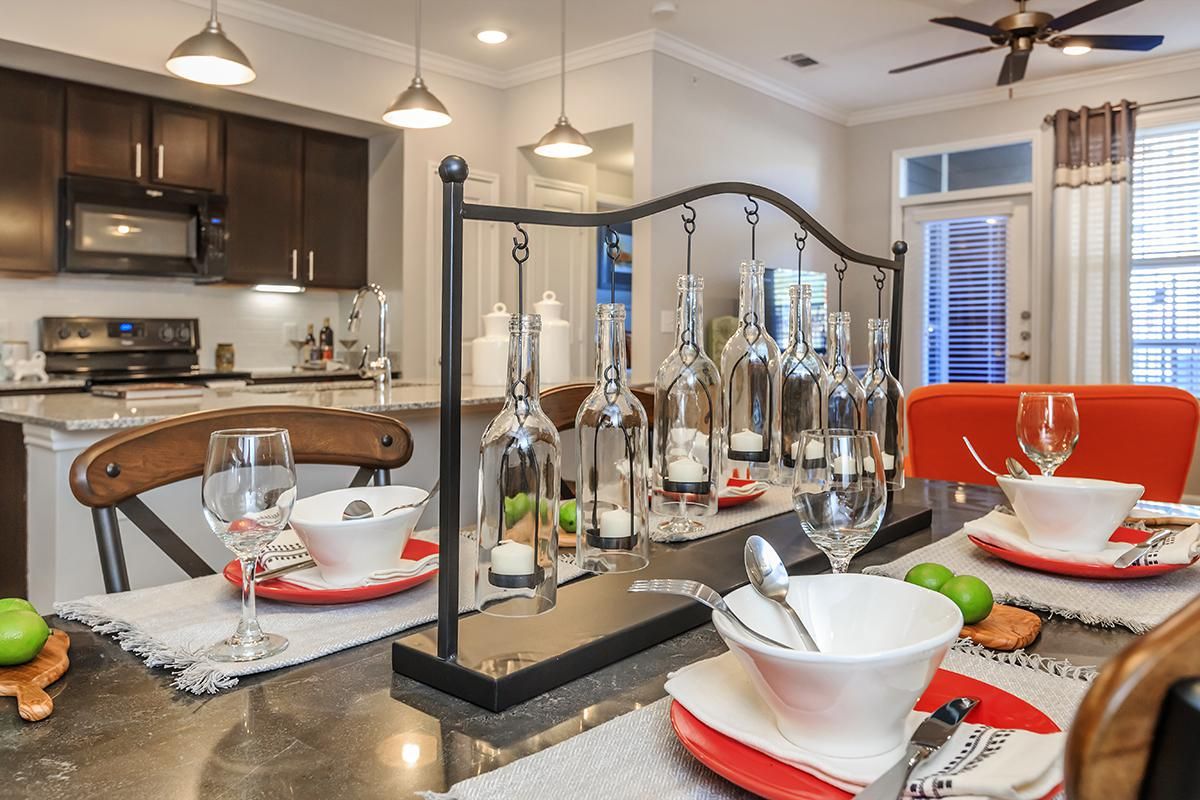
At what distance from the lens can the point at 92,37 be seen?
3590 millimetres

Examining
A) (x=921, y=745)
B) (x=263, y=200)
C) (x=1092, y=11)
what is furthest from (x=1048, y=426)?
(x=263, y=200)

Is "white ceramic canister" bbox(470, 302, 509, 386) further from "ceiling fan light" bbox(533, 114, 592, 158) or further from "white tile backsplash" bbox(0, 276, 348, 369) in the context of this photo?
"white tile backsplash" bbox(0, 276, 348, 369)

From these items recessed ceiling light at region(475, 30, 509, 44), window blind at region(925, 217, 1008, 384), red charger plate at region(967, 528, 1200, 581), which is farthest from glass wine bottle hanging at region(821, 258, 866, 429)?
window blind at region(925, 217, 1008, 384)

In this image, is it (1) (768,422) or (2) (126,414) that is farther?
(2) (126,414)

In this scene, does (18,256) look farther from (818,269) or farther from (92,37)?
(818,269)

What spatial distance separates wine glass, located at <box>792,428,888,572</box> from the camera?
0.77 m

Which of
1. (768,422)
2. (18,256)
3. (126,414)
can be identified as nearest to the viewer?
(768,422)

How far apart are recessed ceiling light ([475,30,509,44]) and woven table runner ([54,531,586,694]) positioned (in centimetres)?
402

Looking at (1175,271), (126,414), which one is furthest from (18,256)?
(1175,271)

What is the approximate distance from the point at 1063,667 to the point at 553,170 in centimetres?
510

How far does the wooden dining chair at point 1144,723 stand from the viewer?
0.22 meters

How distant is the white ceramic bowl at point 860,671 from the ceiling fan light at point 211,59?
9.09 feet

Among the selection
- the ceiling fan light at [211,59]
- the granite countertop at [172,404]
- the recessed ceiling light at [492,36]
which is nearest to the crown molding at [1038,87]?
the recessed ceiling light at [492,36]

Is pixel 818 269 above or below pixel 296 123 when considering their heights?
below
